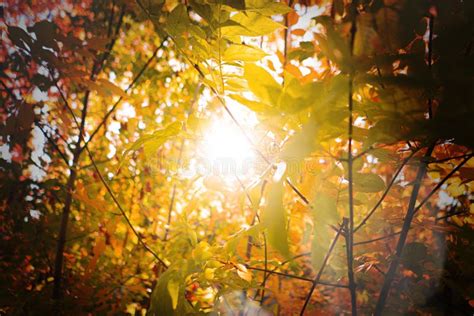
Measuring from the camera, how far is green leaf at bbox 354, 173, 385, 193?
2.21ft

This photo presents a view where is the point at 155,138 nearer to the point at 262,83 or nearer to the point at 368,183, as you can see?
the point at 262,83

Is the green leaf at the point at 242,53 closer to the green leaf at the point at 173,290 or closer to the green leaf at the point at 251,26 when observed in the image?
the green leaf at the point at 251,26

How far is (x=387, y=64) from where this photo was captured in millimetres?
480

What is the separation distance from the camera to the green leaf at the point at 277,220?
1.28ft

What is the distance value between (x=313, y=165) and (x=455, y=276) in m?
1.18

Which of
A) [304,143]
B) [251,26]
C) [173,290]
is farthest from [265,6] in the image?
[173,290]

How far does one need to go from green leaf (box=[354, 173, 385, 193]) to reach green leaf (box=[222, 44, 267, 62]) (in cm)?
32

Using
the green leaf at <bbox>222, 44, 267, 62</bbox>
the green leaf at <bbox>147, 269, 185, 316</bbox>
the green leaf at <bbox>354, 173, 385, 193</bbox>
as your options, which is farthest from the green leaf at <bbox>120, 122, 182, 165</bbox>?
the green leaf at <bbox>354, 173, 385, 193</bbox>

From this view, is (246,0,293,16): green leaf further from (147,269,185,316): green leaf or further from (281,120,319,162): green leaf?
(147,269,185,316): green leaf

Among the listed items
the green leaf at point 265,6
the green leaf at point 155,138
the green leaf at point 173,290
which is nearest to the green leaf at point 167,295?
the green leaf at point 173,290

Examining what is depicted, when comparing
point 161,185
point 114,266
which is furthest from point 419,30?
point 161,185

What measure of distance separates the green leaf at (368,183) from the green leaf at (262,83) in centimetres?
31

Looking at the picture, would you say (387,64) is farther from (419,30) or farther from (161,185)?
(161,185)

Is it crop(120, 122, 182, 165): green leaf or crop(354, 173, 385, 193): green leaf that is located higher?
crop(120, 122, 182, 165): green leaf
